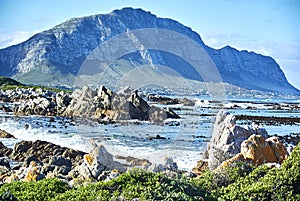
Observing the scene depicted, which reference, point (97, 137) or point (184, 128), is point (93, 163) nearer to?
point (97, 137)

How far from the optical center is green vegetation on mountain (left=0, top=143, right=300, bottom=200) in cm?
954

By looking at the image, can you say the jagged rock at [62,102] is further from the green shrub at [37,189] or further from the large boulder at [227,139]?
the green shrub at [37,189]

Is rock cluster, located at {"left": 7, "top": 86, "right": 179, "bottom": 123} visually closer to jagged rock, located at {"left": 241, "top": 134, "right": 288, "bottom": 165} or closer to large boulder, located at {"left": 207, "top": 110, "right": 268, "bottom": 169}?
large boulder, located at {"left": 207, "top": 110, "right": 268, "bottom": 169}

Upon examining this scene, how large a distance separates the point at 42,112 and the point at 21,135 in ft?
76.3

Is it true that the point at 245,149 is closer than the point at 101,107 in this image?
Yes

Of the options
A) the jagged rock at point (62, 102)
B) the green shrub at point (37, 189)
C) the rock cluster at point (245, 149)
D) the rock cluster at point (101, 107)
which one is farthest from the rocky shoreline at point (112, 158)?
the jagged rock at point (62, 102)

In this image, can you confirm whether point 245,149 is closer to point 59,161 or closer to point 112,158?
point 112,158

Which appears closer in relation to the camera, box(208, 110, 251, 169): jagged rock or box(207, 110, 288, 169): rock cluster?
box(207, 110, 288, 169): rock cluster

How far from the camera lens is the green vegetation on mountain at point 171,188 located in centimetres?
954

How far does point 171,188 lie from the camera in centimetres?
994

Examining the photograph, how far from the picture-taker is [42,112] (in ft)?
191

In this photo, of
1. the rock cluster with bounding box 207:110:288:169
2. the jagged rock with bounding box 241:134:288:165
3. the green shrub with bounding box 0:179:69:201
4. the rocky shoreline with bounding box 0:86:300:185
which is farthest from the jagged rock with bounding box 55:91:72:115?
the green shrub with bounding box 0:179:69:201

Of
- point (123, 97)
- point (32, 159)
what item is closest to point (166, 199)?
point (32, 159)

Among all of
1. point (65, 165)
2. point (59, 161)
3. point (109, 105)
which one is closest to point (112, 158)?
point (65, 165)
